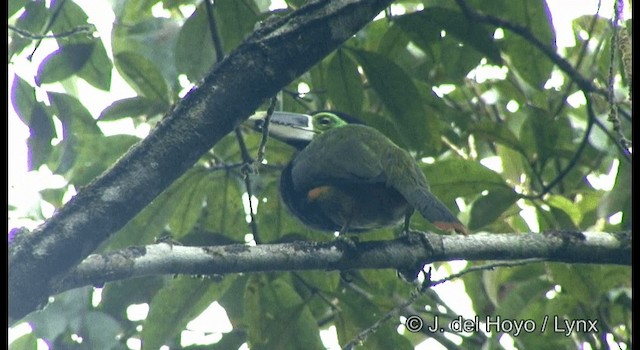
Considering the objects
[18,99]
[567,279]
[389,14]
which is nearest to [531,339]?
[567,279]

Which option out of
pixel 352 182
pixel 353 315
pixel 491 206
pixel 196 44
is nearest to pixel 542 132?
pixel 491 206

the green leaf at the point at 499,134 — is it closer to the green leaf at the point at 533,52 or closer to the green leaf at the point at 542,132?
the green leaf at the point at 542,132

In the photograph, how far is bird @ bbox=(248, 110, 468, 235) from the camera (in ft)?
10.2

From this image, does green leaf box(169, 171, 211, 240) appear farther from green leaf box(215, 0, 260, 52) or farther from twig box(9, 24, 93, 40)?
twig box(9, 24, 93, 40)

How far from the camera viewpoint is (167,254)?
244cm

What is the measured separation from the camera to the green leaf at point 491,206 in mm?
3291

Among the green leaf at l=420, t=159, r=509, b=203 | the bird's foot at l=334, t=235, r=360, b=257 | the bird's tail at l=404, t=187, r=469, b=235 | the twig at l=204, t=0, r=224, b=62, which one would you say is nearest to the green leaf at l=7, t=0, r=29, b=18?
the twig at l=204, t=0, r=224, b=62

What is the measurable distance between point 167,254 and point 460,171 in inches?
50.3

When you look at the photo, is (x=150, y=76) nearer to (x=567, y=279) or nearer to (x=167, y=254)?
(x=167, y=254)

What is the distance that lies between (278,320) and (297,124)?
901 mm

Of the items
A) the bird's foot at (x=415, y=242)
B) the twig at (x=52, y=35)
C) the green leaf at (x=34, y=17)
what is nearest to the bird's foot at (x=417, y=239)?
the bird's foot at (x=415, y=242)

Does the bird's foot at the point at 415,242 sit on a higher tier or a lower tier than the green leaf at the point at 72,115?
lower

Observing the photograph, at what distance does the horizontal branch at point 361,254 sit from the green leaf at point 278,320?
38 cm

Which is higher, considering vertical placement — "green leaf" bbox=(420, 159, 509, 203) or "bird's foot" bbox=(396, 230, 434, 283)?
"green leaf" bbox=(420, 159, 509, 203)
